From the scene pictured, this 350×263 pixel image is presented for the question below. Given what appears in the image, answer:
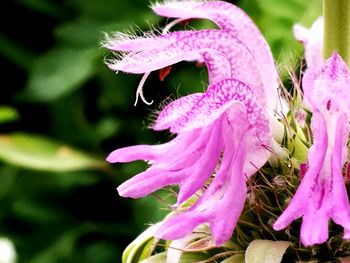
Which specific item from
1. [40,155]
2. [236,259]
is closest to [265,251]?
[236,259]

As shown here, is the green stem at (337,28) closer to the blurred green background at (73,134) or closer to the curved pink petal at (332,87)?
the curved pink petal at (332,87)

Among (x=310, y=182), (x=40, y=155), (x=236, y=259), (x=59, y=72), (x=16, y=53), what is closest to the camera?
(x=310, y=182)

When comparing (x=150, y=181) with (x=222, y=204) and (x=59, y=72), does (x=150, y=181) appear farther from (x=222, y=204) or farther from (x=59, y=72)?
(x=59, y=72)

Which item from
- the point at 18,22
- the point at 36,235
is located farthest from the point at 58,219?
the point at 18,22

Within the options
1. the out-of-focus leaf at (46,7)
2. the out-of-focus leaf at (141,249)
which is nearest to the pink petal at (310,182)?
the out-of-focus leaf at (141,249)

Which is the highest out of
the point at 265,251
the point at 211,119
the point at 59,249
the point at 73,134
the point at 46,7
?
the point at 211,119
